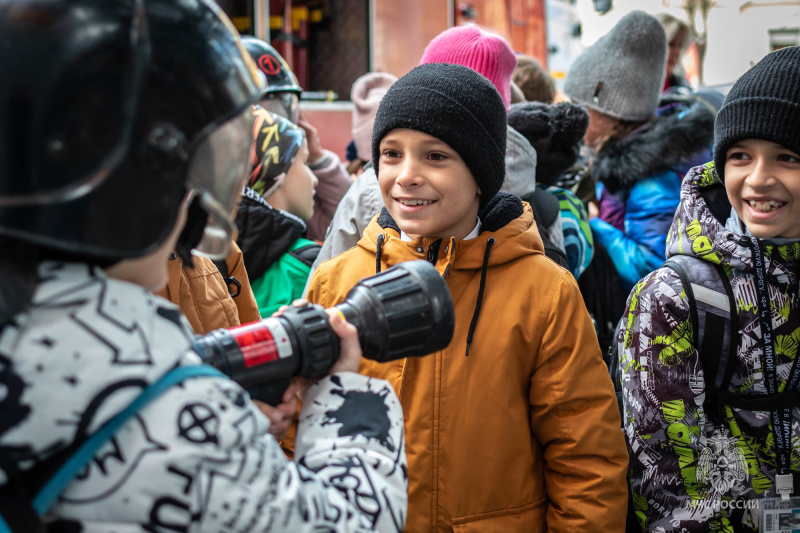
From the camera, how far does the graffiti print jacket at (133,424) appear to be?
868 millimetres

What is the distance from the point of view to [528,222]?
2090 mm

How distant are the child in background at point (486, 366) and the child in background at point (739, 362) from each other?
248 millimetres

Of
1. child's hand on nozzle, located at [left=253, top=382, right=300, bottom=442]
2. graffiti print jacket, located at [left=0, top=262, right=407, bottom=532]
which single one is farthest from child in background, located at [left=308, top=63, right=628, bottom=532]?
graffiti print jacket, located at [left=0, top=262, right=407, bottom=532]

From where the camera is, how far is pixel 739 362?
2.05m

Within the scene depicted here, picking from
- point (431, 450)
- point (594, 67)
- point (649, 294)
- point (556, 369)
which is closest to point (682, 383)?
point (649, 294)

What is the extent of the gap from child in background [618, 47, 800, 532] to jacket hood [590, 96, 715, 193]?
1357 mm

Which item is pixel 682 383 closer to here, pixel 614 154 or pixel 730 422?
pixel 730 422

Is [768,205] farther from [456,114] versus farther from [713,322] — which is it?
[456,114]

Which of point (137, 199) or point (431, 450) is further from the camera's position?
point (431, 450)

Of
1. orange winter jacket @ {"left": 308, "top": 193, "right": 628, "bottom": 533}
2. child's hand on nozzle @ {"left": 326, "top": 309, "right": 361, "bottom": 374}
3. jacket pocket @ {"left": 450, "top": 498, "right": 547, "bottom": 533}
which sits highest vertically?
child's hand on nozzle @ {"left": 326, "top": 309, "right": 361, "bottom": 374}

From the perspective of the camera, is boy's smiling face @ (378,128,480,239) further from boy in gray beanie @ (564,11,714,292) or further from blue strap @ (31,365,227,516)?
boy in gray beanie @ (564,11,714,292)

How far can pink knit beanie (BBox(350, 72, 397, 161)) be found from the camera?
421cm

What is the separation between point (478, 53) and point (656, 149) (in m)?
1.11

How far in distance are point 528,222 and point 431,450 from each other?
74 cm
